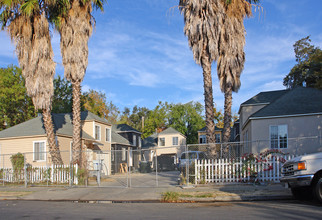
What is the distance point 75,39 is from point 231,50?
9.41 m

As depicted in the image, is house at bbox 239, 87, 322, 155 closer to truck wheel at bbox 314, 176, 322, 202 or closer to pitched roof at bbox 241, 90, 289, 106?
pitched roof at bbox 241, 90, 289, 106

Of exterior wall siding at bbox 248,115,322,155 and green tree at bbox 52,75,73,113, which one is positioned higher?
green tree at bbox 52,75,73,113

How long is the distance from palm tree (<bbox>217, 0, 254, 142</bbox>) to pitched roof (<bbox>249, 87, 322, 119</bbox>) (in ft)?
9.85

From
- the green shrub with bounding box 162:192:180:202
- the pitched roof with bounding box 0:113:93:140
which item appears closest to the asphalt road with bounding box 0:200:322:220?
the green shrub with bounding box 162:192:180:202

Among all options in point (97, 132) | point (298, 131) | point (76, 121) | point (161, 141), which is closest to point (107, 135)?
point (97, 132)

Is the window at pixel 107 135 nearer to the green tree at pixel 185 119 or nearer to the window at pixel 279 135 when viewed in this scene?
the window at pixel 279 135

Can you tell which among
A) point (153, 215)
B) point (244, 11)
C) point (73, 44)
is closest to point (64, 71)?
point (73, 44)

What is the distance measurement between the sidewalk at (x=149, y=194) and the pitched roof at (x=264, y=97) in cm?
1368

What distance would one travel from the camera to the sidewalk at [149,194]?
1221 centimetres

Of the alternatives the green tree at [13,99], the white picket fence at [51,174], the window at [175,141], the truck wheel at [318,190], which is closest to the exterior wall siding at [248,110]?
the white picket fence at [51,174]

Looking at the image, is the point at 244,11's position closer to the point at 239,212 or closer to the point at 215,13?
the point at 215,13

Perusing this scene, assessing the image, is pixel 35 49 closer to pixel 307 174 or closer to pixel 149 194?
pixel 149 194

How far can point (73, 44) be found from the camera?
1942 cm

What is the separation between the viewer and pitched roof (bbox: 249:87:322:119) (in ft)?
68.9
